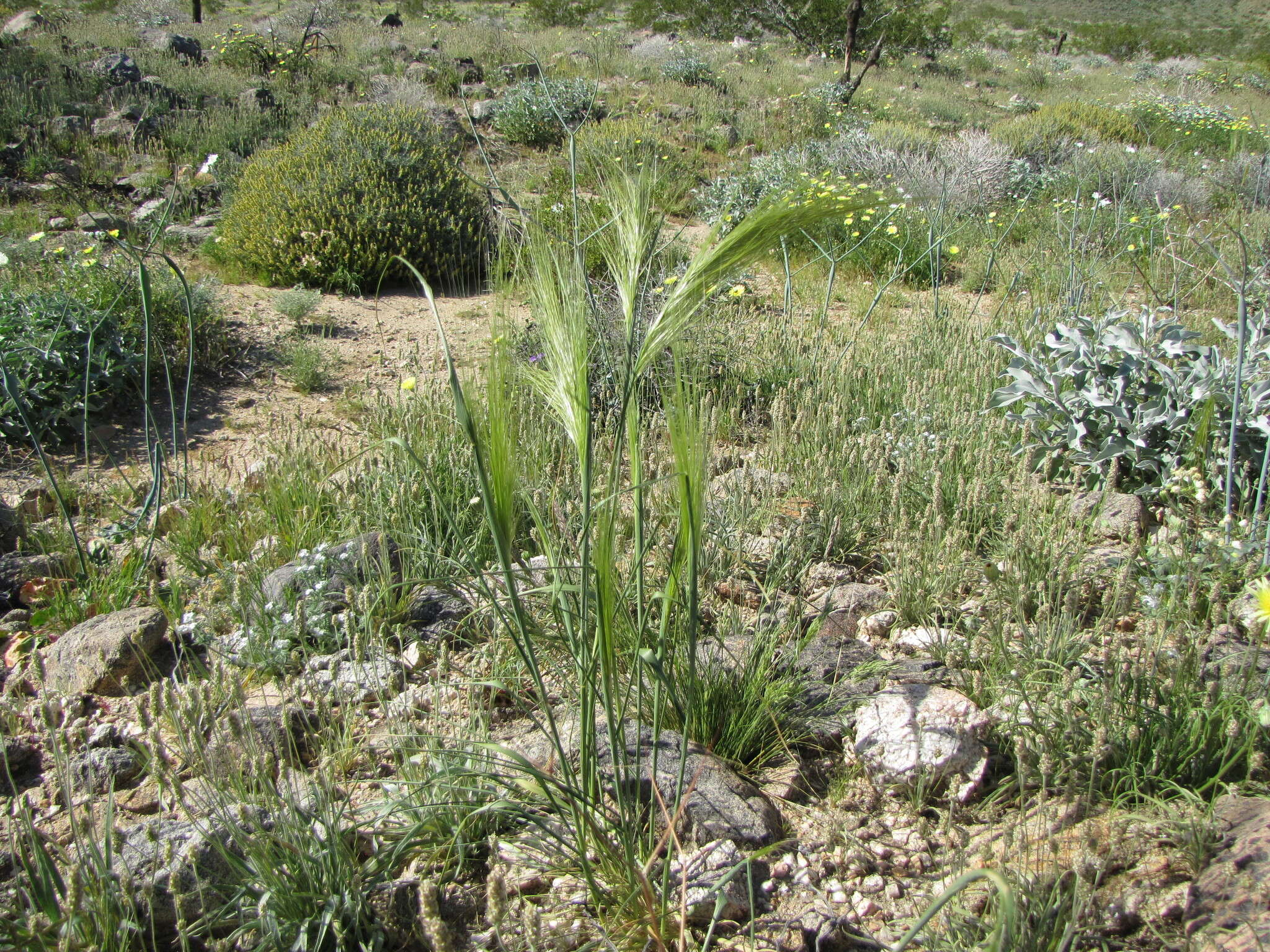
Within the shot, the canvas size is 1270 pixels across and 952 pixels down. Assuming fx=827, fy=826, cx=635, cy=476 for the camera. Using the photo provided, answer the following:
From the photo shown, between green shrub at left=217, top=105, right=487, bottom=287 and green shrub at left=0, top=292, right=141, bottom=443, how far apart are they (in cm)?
177

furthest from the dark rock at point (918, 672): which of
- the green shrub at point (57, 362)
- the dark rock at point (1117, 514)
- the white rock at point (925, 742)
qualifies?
the green shrub at point (57, 362)

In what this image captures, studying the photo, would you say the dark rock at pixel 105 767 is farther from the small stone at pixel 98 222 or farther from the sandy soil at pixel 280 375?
the small stone at pixel 98 222

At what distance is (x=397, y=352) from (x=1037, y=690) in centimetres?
403

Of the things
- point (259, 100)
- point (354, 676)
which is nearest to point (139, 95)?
point (259, 100)

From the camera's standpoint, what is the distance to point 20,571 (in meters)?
2.71

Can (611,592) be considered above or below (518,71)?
below

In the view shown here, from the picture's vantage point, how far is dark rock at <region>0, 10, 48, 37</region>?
42.9 feet

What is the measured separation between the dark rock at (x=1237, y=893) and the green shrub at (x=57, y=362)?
4.13 m

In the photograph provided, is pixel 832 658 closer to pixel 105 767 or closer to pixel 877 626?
pixel 877 626

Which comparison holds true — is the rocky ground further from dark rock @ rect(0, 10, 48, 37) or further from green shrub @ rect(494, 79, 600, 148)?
dark rock @ rect(0, 10, 48, 37)

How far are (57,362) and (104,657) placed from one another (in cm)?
221

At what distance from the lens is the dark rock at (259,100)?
1014 cm

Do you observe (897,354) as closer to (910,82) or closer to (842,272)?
(842,272)

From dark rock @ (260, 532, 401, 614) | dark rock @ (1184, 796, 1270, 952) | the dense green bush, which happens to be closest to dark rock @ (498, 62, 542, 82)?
the dense green bush
